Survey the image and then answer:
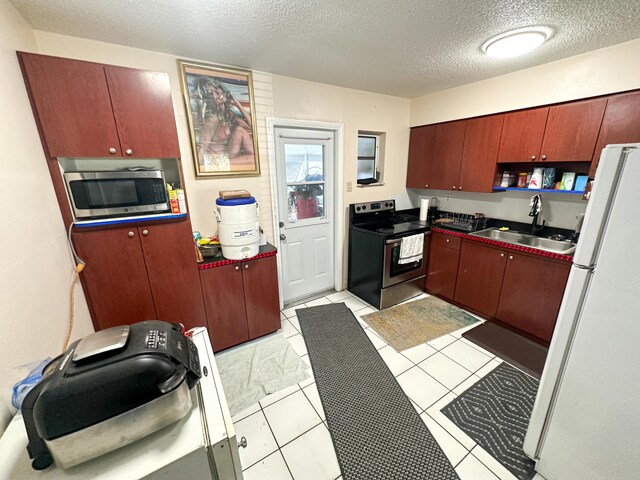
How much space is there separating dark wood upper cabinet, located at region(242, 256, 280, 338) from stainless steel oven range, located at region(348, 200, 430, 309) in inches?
45.3

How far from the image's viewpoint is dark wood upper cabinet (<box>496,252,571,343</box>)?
216 cm

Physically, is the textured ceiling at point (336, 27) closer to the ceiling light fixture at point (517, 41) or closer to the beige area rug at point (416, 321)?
the ceiling light fixture at point (517, 41)

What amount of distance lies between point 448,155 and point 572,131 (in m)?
1.07

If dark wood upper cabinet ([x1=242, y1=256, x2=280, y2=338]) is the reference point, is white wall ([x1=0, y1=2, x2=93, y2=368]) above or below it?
above

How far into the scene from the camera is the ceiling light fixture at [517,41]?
1680 mm

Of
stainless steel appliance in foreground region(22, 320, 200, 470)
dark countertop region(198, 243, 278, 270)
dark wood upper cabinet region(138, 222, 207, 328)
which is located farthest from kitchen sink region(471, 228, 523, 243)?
stainless steel appliance in foreground region(22, 320, 200, 470)

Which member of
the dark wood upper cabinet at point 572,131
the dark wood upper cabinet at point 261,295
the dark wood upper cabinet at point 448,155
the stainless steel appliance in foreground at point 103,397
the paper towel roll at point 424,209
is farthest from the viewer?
the paper towel roll at point 424,209

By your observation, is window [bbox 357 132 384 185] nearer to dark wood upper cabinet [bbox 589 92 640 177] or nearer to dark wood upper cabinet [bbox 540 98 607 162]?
dark wood upper cabinet [bbox 540 98 607 162]

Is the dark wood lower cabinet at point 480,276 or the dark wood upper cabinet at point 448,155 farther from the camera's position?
the dark wood upper cabinet at point 448,155

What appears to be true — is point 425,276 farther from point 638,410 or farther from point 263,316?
point 638,410

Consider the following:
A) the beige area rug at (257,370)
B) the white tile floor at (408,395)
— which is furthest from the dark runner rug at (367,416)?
the beige area rug at (257,370)

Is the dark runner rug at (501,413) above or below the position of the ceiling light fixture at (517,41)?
below

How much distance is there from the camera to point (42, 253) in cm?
127

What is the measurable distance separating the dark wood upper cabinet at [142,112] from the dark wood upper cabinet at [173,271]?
525 mm
